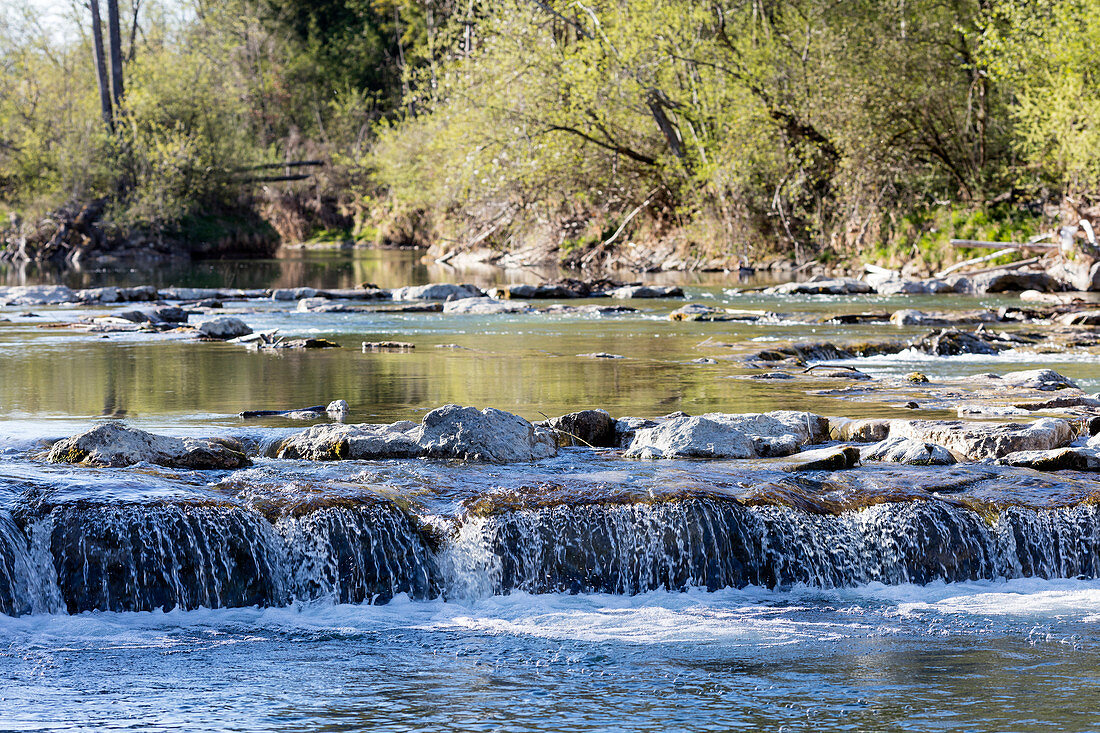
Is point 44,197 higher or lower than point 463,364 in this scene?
higher

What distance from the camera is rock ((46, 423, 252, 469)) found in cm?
995

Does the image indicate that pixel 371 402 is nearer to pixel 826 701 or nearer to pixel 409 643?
pixel 409 643

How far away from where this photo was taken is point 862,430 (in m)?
11.5

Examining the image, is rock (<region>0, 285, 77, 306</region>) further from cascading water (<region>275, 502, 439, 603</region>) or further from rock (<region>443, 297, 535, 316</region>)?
cascading water (<region>275, 502, 439, 603</region>)

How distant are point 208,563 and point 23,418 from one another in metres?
4.98

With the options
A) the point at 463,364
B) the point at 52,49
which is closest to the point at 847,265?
the point at 463,364

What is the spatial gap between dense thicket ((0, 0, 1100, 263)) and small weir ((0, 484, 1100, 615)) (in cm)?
2243

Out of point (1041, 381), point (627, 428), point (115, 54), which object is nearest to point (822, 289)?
point (1041, 381)

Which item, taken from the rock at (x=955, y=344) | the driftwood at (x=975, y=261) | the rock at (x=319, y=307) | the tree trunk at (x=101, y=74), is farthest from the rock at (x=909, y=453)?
the tree trunk at (x=101, y=74)

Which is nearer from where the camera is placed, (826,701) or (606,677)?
(826,701)

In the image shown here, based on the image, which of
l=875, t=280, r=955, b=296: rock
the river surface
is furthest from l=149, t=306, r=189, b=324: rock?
l=875, t=280, r=955, b=296: rock

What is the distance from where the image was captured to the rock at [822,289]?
29.6 m

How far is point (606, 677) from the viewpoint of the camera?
22.4 feet

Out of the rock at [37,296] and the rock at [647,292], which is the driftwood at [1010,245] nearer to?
the rock at [647,292]
